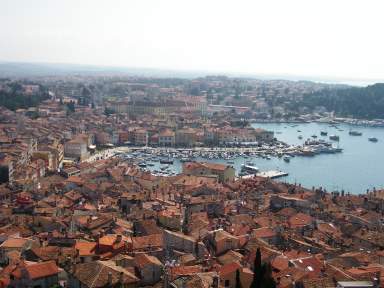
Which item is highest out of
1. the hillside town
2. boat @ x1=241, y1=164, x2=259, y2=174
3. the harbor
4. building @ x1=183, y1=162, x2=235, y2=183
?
the hillside town

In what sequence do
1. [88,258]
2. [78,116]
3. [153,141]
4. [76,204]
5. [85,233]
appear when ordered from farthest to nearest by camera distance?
[78,116] < [153,141] < [76,204] < [85,233] < [88,258]

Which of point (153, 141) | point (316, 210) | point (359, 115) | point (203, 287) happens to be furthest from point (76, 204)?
point (359, 115)

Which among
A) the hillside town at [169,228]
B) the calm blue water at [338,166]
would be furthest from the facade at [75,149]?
the calm blue water at [338,166]

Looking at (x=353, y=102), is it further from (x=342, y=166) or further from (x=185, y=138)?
(x=342, y=166)

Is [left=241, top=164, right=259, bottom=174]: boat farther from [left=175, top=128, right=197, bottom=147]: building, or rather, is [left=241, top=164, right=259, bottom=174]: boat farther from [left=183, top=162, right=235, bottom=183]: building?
[left=175, top=128, right=197, bottom=147]: building

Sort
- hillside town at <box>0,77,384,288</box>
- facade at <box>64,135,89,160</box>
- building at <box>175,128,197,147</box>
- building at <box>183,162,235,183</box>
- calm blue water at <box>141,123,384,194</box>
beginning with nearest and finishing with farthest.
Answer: hillside town at <box>0,77,384,288</box>, building at <box>183,162,235,183</box>, calm blue water at <box>141,123,384,194</box>, facade at <box>64,135,89,160</box>, building at <box>175,128,197,147</box>

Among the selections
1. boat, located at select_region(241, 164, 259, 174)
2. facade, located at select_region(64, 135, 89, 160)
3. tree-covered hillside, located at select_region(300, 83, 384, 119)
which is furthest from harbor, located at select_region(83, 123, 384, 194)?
tree-covered hillside, located at select_region(300, 83, 384, 119)

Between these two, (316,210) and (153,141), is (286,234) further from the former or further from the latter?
(153,141)
